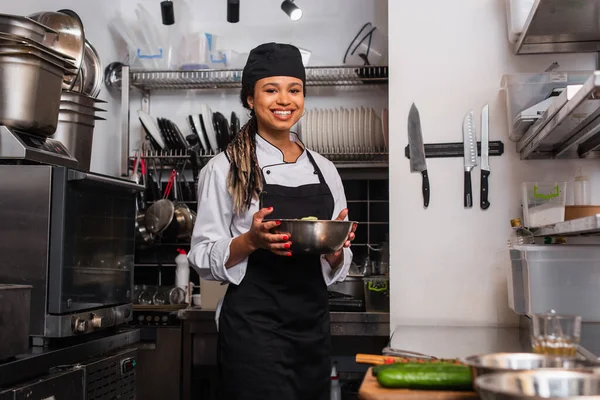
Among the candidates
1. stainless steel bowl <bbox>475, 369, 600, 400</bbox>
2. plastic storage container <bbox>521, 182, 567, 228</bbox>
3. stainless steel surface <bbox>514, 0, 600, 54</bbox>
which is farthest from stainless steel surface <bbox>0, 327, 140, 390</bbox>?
stainless steel surface <bbox>514, 0, 600, 54</bbox>

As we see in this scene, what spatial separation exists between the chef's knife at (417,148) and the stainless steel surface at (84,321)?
1.32 metres

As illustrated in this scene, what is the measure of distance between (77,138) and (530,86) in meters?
1.79

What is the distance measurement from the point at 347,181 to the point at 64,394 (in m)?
2.42

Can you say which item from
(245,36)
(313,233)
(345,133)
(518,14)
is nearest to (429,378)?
(313,233)

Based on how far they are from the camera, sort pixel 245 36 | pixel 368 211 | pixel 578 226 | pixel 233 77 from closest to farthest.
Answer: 1. pixel 578 226
2. pixel 233 77
3. pixel 368 211
4. pixel 245 36

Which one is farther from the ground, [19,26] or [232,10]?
[232,10]

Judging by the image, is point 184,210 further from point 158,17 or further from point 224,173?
point 224,173

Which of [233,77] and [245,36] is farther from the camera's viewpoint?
[245,36]

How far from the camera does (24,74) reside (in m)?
2.35

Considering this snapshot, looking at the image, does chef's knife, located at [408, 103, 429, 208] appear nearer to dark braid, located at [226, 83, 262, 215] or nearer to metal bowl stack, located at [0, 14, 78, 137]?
dark braid, located at [226, 83, 262, 215]

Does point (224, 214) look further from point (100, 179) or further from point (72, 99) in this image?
point (72, 99)

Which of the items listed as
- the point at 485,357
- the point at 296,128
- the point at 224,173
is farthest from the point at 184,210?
the point at 485,357

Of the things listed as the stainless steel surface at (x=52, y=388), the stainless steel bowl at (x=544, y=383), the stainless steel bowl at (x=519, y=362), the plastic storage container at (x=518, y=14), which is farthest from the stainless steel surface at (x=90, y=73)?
the stainless steel bowl at (x=544, y=383)

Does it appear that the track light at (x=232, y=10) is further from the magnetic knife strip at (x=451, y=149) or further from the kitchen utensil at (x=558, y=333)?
the kitchen utensil at (x=558, y=333)
